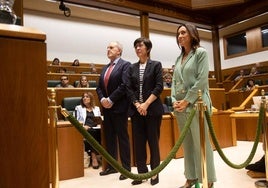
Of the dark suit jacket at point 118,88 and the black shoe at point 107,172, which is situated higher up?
the dark suit jacket at point 118,88

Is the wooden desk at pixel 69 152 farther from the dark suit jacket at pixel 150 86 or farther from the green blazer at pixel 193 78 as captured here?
the green blazer at pixel 193 78

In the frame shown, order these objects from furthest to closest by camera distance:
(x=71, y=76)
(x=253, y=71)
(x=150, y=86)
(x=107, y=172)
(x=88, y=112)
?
(x=253, y=71)
(x=71, y=76)
(x=88, y=112)
(x=107, y=172)
(x=150, y=86)

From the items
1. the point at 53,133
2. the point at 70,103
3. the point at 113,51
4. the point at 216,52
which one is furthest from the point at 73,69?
the point at 53,133

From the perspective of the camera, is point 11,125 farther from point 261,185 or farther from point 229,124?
point 229,124

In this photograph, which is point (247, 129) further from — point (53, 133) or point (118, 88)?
point (53, 133)

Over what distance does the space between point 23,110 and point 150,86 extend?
178 cm

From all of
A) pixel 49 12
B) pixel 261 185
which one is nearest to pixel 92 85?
pixel 49 12

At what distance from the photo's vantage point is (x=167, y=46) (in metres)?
9.22

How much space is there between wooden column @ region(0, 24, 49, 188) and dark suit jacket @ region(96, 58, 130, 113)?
1868 mm

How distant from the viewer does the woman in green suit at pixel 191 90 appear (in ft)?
6.17

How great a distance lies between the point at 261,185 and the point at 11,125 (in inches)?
80.3

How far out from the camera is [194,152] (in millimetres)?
1974

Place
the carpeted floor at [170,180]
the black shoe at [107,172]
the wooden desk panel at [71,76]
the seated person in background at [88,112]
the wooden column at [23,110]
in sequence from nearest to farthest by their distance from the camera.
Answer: the wooden column at [23,110]
the carpeted floor at [170,180]
the black shoe at [107,172]
the seated person in background at [88,112]
the wooden desk panel at [71,76]

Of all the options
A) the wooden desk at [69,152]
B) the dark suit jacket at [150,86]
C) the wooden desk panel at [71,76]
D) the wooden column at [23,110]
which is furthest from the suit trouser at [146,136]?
the wooden desk panel at [71,76]
